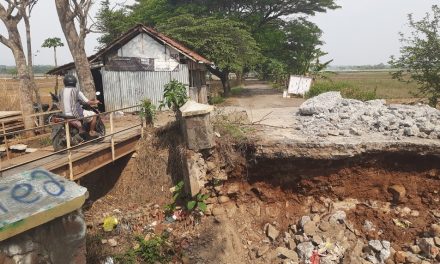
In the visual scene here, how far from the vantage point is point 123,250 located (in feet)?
24.2

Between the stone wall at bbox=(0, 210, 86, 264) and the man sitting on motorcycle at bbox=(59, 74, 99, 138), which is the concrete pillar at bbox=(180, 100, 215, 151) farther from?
the stone wall at bbox=(0, 210, 86, 264)

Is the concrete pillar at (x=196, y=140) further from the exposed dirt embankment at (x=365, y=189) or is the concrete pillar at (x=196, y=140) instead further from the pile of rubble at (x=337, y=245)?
the pile of rubble at (x=337, y=245)

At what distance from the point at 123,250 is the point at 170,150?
2.75 metres

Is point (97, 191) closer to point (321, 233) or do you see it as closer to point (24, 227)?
point (321, 233)

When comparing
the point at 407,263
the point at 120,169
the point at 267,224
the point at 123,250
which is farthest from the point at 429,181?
the point at 120,169

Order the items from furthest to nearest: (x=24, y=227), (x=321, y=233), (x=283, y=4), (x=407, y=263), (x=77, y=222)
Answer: (x=283, y=4)
(x=321, y=233)
(x=407, y=263)
(x=77, y=222)
(x=24, y=227)

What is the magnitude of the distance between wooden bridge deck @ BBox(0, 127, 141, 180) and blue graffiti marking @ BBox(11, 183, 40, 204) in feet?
14.8

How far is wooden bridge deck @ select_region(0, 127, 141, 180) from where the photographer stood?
22.1ft

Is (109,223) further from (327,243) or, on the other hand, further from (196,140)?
(327,243)

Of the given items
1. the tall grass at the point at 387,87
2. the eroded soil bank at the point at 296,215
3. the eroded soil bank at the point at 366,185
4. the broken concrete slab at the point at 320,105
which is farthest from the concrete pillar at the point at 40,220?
the tall grass at the point at 387,87

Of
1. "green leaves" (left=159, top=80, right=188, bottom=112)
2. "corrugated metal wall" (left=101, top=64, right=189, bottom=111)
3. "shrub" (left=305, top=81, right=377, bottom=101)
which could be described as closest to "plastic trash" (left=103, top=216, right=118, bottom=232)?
"green leaves" (left=159, top=80, right=188, bottom=112)

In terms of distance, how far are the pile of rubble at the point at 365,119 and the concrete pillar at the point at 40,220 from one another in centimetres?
682

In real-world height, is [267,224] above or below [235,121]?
below

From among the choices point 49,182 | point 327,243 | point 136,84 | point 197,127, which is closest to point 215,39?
point 136,84
